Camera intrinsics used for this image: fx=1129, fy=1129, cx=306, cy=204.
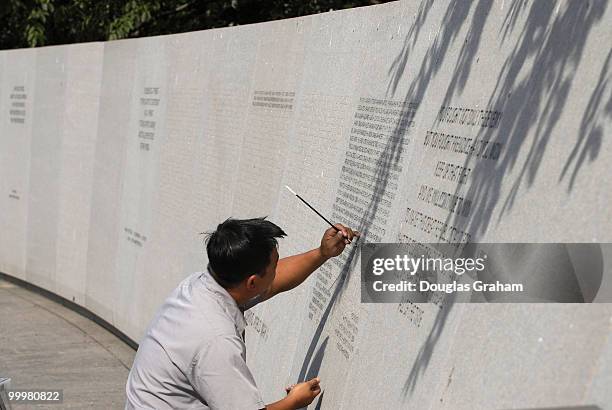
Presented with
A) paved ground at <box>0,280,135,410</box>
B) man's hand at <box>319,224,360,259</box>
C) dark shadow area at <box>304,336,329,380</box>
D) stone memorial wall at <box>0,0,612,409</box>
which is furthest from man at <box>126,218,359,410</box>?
paved ground at <box>0,280,135,410</box>

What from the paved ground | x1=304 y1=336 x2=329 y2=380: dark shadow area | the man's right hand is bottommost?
the paved ground

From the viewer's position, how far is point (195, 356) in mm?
3676

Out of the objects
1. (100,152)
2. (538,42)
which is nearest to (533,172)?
(538,42)

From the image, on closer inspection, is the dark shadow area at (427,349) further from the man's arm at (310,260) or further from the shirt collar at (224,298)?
the man's arm at (310,260)

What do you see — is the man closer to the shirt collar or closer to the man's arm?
the shirt collar

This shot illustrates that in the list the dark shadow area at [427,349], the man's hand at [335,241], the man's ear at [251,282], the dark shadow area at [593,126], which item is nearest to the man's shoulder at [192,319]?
the man's ear at [251,282]

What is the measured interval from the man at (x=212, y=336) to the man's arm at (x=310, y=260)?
669 mm

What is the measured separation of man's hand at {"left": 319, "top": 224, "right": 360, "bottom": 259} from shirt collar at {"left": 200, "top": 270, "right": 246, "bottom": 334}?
0.88 m

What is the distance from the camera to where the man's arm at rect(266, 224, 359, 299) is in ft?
15.3

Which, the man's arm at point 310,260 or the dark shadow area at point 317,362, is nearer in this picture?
the man's arm at point 310,260

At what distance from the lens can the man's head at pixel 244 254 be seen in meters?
3.83

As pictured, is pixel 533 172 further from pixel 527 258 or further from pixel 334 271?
pixel 334 271

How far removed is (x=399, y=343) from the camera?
4.24 metres

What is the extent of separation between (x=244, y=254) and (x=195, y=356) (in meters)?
0.39
